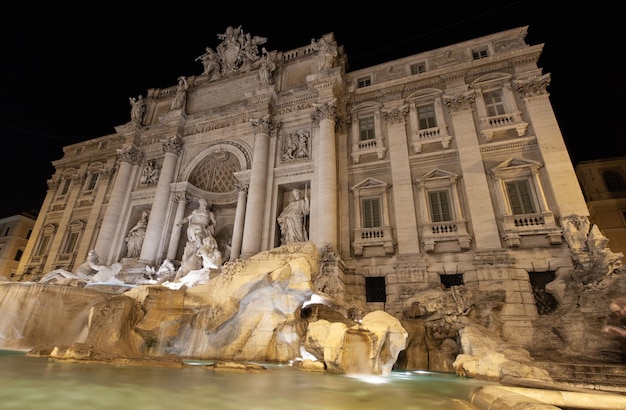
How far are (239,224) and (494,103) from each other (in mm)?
15122

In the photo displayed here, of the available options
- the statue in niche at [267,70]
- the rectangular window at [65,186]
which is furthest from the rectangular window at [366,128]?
the rectangular window at [65,186]

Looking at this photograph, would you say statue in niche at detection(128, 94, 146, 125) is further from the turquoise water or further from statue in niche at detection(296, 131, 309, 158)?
the turquoise water

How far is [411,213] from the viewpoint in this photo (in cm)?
1470

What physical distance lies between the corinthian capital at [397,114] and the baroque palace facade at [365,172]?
0.07 m

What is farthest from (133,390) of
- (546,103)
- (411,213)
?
(546,103)

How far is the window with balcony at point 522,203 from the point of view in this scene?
12.4m

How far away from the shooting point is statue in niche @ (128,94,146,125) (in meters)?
22.7

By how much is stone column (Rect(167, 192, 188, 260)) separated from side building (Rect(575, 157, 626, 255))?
29575 millimetres

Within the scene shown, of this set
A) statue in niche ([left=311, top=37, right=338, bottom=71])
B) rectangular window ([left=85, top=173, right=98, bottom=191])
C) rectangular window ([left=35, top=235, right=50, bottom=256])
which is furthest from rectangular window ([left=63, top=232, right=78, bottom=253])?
statue in niche ([left=311, top=37, right=338, bottom=71])

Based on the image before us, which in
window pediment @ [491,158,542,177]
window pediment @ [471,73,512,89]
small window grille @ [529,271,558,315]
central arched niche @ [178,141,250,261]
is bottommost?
small window grille @ [529,271,558,315]

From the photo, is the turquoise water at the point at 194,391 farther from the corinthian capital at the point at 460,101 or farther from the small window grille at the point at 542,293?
the corinthian capital at the point at 460,101

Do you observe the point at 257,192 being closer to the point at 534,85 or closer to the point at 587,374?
the point at 587,374

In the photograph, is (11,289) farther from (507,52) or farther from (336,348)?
(507,52)

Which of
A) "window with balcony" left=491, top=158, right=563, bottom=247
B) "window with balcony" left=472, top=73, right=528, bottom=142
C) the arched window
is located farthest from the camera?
the arched window
